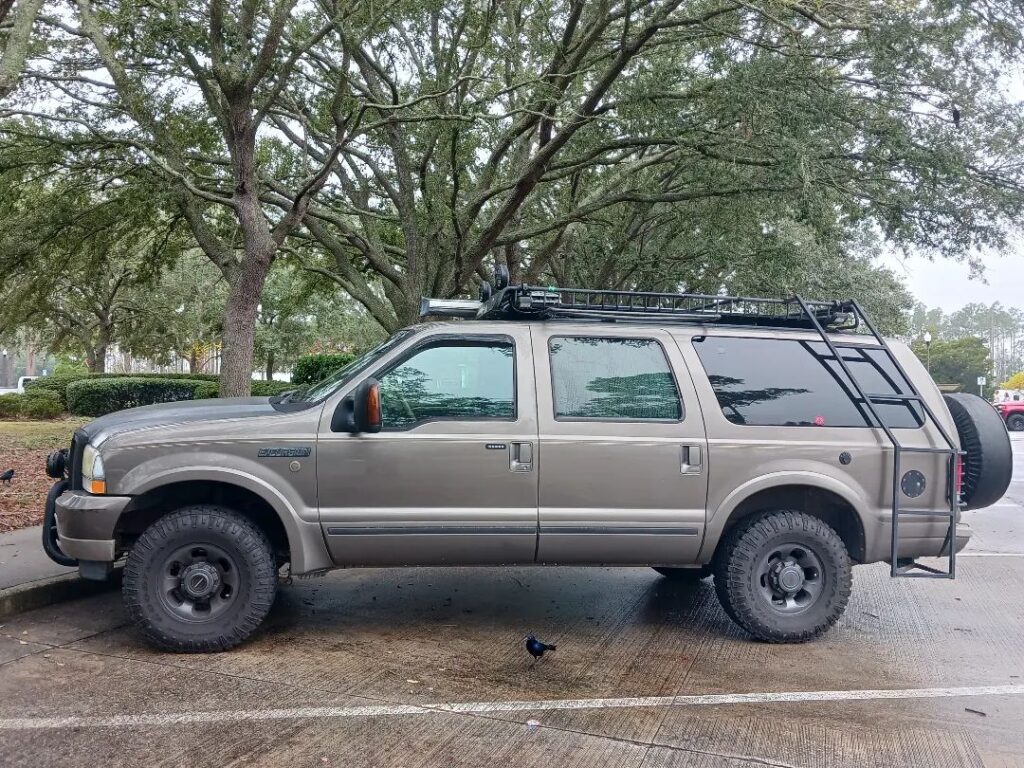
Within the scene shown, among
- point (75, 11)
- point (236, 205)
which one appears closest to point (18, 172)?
point (75, 11)

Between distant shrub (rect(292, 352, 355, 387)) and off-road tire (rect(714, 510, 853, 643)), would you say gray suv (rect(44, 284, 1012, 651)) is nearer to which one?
off-road tire (rect(714, 510, 853, 643))

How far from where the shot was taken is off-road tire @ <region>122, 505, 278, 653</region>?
4770mm

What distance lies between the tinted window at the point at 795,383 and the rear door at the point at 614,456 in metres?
0.27

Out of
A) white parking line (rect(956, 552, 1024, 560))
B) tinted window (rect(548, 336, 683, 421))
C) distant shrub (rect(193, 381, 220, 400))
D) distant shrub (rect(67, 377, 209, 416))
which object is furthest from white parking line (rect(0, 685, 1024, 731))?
distant shrub (rect(67, 377, 209, 416))

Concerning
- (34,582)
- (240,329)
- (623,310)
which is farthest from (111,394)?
(623,310)

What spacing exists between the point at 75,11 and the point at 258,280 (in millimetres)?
4556

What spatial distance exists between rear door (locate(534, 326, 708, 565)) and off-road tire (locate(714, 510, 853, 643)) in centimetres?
30

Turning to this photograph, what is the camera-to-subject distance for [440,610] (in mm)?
5863

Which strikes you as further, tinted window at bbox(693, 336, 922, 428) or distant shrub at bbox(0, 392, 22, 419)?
distant shrub at bbox(0, 392, 22, 419)

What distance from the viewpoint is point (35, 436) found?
14891mm

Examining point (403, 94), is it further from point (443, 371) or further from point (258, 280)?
point (443, 371)

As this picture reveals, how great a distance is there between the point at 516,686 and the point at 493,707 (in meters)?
0.31

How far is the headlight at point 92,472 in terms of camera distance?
4.77m

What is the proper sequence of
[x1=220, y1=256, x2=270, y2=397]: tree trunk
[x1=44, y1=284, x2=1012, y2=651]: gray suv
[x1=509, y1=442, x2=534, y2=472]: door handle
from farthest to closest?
[x1=220, y1=256, x2=270, y2=397]: tree trunk → [x1=509, y1=442, x2=534, y2=472]: door handle → [x1=44, y1=284, x2=1012, y2=651]: gray suv
